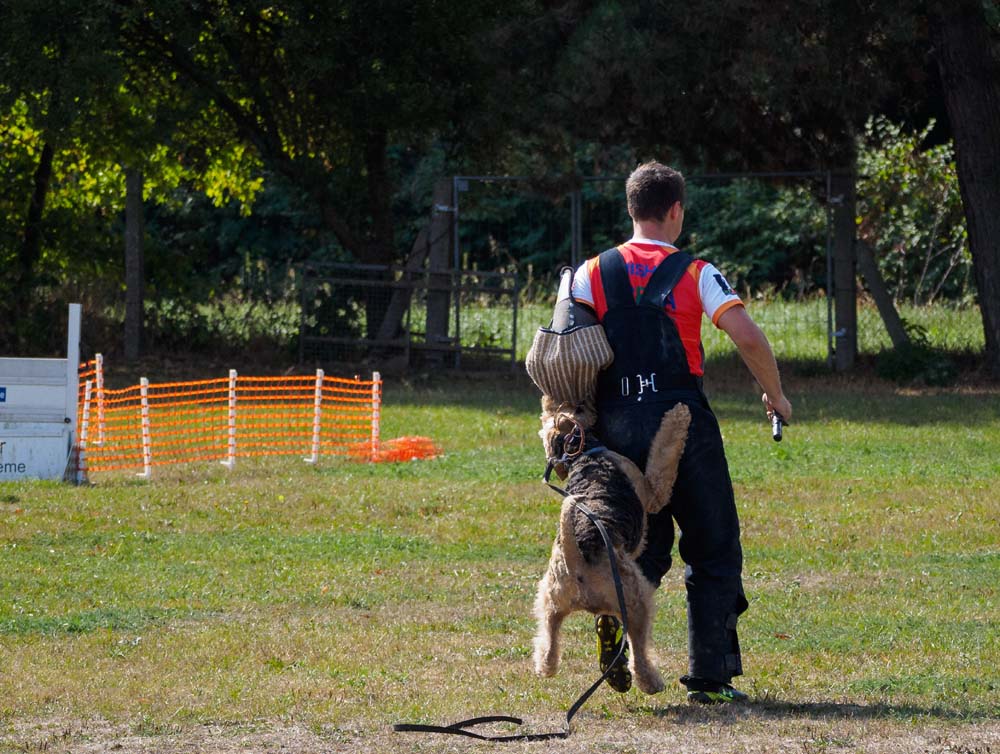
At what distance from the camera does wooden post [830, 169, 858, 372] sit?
21734mm

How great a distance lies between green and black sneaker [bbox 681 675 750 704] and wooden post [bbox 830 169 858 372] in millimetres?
16885

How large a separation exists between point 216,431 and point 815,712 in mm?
11883

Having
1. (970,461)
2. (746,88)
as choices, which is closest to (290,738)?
(970,461)

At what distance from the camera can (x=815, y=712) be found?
17.5 feet

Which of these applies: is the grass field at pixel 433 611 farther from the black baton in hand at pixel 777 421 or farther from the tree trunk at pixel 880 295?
the tree trunk at pixel 880 295

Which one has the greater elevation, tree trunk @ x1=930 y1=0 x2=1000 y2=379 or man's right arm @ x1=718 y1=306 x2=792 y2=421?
tree trunk @ x1=930 y1=0 x2=1000 y2=379

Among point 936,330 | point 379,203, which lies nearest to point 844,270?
point 936,330

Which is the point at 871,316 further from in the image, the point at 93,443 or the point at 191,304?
the point at 93,443

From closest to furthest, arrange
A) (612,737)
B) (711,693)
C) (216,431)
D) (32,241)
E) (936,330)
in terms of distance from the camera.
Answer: (612,737)
(711,693)
(216,431)
(936,330)
(32,241)

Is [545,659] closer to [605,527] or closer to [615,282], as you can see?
[605,527]

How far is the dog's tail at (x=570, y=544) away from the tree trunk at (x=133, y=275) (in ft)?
65.6

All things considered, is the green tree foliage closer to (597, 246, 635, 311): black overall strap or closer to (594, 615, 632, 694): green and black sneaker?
(597, 246, 635, 311): black overall strap

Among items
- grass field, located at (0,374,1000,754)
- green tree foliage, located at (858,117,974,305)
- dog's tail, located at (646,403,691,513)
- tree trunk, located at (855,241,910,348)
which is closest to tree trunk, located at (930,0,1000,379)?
tree trunk, located at (855,241,910,348)

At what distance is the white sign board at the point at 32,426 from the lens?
12.3m
